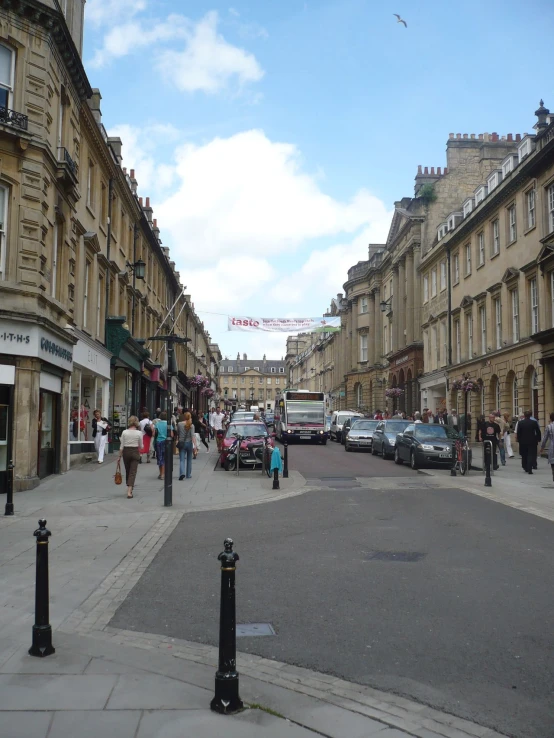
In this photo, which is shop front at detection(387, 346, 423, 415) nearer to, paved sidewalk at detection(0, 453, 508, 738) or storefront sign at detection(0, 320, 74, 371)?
storefront sign at detection(0, 320, 74, 371)

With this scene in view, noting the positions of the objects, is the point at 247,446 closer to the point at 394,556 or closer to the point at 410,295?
the point at 394,556

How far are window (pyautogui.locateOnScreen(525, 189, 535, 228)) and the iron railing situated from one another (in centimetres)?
2106

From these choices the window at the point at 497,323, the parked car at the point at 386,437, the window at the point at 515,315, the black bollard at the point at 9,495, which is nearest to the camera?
the black bollard at the point at 9,495

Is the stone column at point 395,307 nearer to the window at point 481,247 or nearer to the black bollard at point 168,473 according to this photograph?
the window at point 481,247

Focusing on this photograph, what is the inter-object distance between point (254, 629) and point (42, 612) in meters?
1.81

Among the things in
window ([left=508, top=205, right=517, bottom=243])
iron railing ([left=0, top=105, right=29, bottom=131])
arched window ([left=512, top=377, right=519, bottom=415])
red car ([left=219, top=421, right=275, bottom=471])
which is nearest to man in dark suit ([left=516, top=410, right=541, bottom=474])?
red car ([left=219, top=421, right=275, bottom=471])

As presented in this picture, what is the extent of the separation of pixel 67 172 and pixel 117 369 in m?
13.2

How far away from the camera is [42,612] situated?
5.37 m

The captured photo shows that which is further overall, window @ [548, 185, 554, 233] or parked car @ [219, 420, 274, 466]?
window @ [548, 185, 554, 233]

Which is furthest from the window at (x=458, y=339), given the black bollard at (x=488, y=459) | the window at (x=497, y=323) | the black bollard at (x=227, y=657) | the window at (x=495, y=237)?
the black bollard at (x=227, y=657)

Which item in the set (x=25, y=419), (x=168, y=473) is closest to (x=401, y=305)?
(x=25, y=419)

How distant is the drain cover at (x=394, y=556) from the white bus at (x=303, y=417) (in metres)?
28.2

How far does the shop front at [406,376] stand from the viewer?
50938mm

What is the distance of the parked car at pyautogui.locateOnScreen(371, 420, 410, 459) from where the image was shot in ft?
88.2
